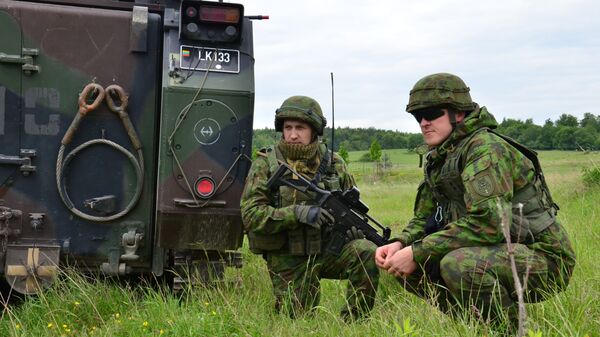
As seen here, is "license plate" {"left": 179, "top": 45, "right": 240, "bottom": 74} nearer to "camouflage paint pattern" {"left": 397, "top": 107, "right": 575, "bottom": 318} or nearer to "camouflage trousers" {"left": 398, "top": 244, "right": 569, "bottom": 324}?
"camouflage paint pattern" {"left": 397, "top": 107, "right": 575, "bottom": 318}

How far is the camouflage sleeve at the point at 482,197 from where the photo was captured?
3477mm

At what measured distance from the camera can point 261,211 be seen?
4.38m

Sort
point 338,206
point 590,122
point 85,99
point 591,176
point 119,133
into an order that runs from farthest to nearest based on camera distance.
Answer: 1. point 590,122
2. point 591,176
3. point 119,133
4. point 85,99
5. point 338,206

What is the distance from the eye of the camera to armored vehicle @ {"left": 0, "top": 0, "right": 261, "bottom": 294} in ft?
15.2

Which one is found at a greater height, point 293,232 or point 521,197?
point 521,197

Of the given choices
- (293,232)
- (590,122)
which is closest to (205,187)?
(293,232)

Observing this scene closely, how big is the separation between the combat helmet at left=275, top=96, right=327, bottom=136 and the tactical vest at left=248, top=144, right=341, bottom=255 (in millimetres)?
207

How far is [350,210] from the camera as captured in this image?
14.6 feet

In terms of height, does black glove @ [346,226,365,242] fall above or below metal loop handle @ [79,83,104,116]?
below

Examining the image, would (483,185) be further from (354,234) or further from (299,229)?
(299,229)

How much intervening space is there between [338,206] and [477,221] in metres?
1.08

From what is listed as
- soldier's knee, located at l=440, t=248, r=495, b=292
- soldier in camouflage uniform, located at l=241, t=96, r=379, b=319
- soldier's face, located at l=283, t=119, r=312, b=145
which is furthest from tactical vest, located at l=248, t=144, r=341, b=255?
soldier's knee, located at l=440, t=248, r=495, b=292

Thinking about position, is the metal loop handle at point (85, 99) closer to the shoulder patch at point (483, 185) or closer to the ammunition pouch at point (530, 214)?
the shoulder patch at point (483, 185)

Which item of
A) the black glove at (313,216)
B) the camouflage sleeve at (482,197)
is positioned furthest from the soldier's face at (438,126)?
the black glove at (313,216)
